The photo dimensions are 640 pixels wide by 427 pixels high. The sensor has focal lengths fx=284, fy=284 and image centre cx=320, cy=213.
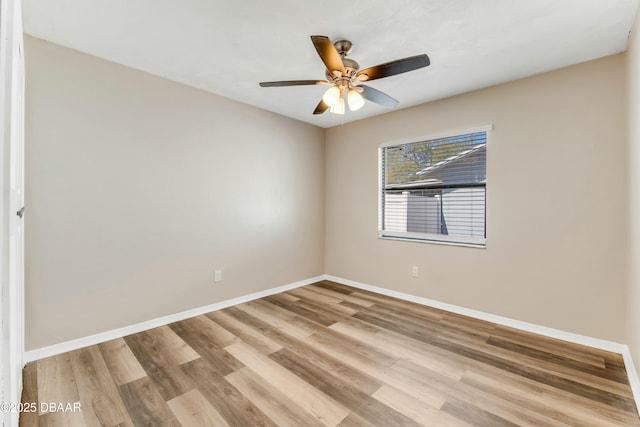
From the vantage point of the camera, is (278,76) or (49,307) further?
(278,76)

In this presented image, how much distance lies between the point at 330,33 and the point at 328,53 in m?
0.39

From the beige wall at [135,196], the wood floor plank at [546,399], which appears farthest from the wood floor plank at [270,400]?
the beige wall at [135,196]

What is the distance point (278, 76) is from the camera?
268cm

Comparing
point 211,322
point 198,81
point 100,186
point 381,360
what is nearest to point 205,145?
point 198,81

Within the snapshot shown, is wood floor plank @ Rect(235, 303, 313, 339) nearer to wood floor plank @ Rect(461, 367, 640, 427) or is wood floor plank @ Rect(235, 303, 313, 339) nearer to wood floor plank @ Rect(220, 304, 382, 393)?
wood floor plank @ Rect(220, 304, 382, 393)

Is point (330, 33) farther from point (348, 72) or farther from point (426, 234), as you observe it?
point (426, 234)

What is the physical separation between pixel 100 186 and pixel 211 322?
160cm

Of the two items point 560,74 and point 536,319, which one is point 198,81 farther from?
point 536,319

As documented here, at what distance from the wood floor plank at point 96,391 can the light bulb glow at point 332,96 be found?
2364 mm

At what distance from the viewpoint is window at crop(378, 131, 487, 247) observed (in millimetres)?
3031

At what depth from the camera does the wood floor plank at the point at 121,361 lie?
196 centimetres

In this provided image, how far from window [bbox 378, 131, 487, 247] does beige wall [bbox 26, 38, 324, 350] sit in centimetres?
151

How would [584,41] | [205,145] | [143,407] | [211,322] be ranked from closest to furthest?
[143,407], [584,41], [211,322], [205,145]

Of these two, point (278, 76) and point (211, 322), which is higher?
point (278, 76)
